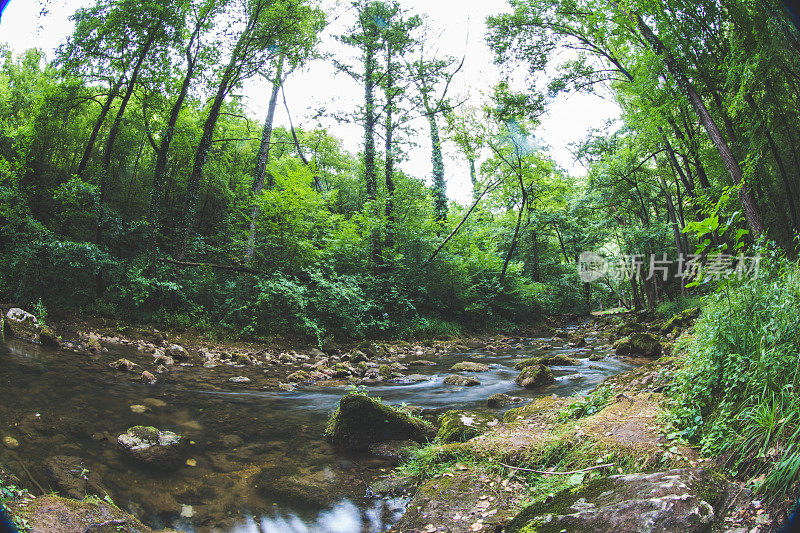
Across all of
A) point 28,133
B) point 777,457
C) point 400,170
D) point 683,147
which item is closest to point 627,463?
point 777,457

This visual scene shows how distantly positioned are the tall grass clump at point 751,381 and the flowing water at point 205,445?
259cm

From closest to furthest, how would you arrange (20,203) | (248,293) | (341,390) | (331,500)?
(331,500) → (341,390) → (20,203) → (248,293)

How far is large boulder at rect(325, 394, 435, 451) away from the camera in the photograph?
4.65 meters

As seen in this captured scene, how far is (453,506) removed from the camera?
3.01 metres

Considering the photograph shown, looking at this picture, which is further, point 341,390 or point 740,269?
point 341,390

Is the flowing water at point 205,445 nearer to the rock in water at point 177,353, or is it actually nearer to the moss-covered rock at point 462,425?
the moss-covered rock at point 462,425

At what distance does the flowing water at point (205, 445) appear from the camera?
323cm

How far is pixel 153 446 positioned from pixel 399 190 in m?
15.9

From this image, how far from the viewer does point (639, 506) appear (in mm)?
2195

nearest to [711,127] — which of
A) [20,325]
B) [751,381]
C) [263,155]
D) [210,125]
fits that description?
[751,381]

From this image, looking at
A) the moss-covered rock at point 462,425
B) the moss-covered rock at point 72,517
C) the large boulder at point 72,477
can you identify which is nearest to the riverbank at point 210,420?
the large boulder at point 72,477

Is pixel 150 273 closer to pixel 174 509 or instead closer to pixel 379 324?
pixel 379 324

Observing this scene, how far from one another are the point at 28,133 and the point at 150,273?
550cm

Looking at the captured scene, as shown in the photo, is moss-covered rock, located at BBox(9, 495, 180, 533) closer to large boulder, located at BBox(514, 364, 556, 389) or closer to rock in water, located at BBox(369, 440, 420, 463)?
rock in water, located at BBox(369, 440, 420, 463)
